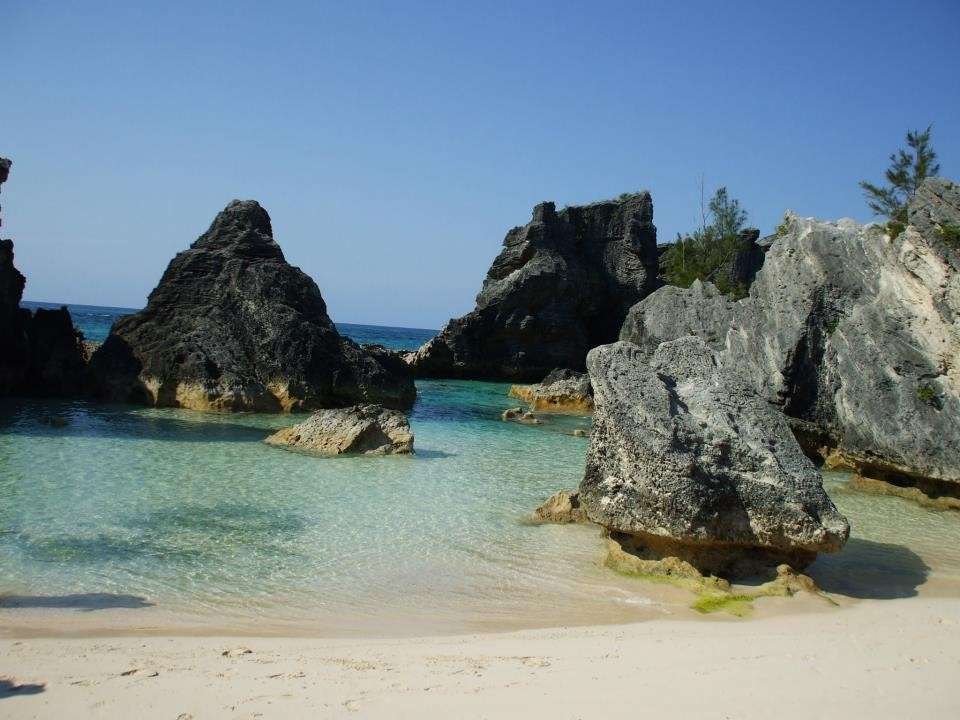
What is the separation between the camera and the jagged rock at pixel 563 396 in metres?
29.9

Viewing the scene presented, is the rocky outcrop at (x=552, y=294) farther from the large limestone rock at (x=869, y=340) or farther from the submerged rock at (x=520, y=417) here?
the large limestone rock at (x=869, y=340)

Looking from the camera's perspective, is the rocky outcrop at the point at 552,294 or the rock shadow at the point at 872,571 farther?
the rocky outcrop at the point at 552,294

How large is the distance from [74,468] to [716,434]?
10677 millimetres

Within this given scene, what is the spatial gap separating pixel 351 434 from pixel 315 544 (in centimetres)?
673

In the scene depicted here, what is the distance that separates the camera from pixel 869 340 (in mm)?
15992

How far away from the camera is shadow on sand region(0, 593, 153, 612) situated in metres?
7.24

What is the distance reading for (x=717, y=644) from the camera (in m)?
6.25

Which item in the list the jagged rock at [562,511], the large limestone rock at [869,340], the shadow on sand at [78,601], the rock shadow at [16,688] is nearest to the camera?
the rock shadow at [16,688]

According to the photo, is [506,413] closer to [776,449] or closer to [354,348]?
[354,348]

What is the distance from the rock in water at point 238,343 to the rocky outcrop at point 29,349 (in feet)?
3.23

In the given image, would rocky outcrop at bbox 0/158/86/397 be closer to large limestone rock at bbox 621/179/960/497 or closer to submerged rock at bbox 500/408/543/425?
submerged rock at bbox 500/408/543/425

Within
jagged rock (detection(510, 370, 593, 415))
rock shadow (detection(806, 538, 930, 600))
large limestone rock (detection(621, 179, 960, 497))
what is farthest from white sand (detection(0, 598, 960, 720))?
jagged rock (detection(510, 370, 593, 415))

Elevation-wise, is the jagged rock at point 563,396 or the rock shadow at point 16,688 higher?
the jagged rock at point 563,396

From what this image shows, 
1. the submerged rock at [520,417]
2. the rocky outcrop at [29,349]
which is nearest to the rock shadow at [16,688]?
the submerged rock at [520,417]
